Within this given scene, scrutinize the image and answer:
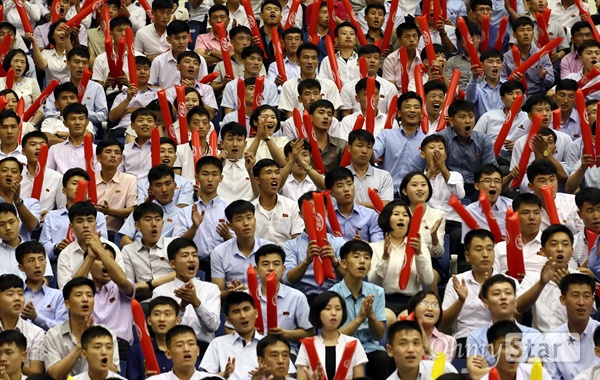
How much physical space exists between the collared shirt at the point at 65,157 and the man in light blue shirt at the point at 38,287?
1.62 m

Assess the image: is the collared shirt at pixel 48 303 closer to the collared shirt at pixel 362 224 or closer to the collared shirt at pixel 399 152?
the collared shirt at pixel 362 224

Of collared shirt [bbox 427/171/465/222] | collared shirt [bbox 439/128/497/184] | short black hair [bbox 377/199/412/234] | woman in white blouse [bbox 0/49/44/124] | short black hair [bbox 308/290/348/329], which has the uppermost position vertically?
woman in white blouse [bbox 0/49/44/124]

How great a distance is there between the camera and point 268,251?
8.36 m

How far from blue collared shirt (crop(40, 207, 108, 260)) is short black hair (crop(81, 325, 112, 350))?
1.48 meters

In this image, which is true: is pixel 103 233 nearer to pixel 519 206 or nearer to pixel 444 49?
pixel 519 206

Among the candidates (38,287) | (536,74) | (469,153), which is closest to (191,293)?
(38,287)

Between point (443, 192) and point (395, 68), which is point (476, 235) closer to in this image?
point (443, 192)

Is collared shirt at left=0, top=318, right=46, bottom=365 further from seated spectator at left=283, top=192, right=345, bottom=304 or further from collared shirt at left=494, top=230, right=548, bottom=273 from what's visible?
collared shirt at left=494, top=230, right=548, bottom=273

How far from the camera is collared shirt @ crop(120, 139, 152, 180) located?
1003 centimetres

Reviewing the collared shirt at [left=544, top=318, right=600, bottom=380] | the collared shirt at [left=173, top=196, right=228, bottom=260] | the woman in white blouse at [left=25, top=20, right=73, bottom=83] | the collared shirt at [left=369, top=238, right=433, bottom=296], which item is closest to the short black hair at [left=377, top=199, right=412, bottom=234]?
the collared shirt at [left=369, top=238, right=433, bottom=296]

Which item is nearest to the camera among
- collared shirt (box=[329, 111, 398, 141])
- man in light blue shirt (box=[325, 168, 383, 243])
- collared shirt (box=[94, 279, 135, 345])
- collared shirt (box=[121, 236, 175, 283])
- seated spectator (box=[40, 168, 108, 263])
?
collared shirt (box=[94, 279, 135, 345])

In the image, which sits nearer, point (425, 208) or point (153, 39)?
point (425, 208)

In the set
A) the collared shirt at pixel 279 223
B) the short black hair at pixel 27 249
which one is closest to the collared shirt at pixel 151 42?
the collared shirt at pixel 279 223

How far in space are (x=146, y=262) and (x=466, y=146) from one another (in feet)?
8.48
